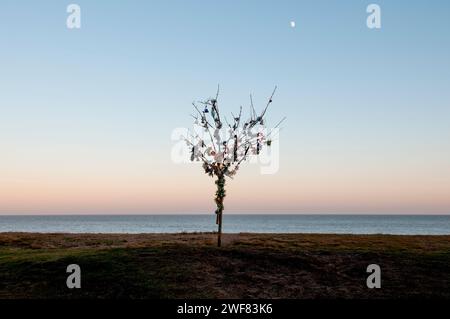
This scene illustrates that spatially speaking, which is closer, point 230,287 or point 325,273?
point 230,287

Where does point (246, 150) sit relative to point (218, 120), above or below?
below

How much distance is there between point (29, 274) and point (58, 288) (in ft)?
9.39

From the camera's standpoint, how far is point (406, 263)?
22.2 m

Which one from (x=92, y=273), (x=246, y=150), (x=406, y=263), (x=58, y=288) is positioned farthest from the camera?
(x=246, y=150)

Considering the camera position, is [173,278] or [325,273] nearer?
[173,278]
